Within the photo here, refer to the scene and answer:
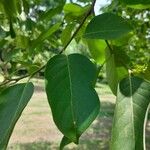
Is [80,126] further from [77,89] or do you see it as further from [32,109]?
[32,109]

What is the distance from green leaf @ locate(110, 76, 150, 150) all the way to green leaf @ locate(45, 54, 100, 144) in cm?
6

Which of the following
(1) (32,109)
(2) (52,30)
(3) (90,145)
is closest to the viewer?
(2) (52,30)

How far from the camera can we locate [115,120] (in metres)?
0.63

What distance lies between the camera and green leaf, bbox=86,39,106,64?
933 mm

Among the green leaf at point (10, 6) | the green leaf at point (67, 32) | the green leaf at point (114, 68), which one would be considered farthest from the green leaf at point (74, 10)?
the green leaf at point (10, 6)

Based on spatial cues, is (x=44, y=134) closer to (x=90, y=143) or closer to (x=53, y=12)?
(x=90, y=143)

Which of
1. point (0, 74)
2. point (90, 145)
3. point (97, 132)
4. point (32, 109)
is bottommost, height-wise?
point (32, 109)

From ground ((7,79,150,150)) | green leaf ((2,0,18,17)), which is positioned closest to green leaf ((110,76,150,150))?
green leaf ((2,0,18,17))

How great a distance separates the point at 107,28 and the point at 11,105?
0.20 meters

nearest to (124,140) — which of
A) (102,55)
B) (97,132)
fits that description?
(102,55)

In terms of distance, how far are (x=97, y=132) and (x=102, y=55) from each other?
7.24m

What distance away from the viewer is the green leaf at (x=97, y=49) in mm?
933

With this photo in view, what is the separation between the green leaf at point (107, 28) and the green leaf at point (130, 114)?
9 centimetres

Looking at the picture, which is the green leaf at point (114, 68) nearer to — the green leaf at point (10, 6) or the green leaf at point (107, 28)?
the green leaf at point (107, 28)
